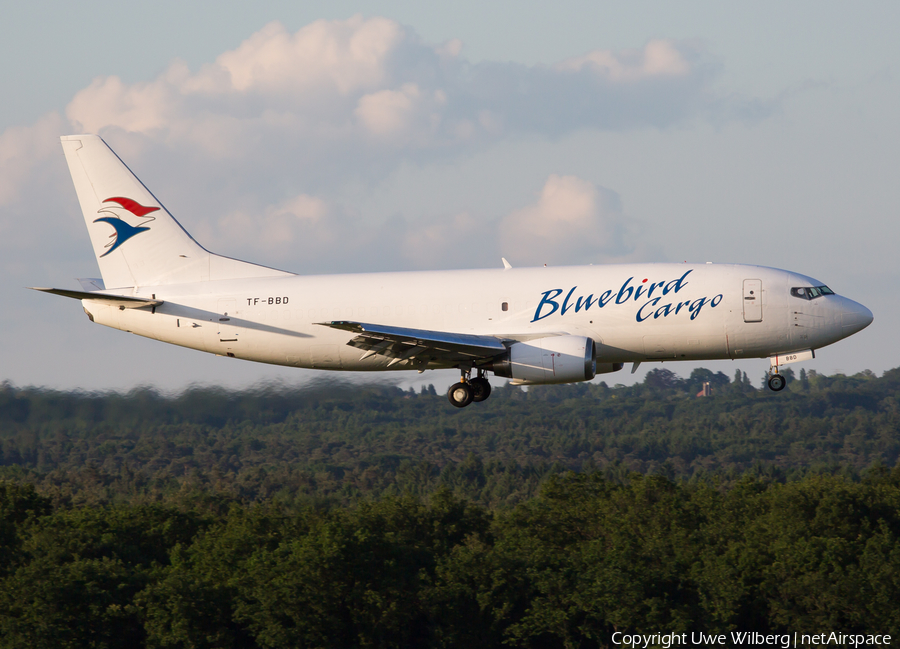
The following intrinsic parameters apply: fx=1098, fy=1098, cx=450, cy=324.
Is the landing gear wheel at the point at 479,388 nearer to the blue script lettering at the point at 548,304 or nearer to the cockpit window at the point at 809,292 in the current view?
the blue script lettering at the point at 548,304

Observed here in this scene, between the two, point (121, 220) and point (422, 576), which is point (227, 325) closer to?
point (121, 220)

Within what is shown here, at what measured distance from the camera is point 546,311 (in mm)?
36219

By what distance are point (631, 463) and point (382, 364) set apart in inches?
6452

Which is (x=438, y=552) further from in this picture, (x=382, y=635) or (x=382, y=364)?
(x=382, y=364)

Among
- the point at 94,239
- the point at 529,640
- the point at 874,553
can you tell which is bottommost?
the point at 529,640

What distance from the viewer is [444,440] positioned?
191 meters

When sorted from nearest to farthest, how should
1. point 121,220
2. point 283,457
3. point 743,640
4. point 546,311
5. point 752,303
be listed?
point 752,303 → point 546,311 → point 121,220 → point 743,640 → point 283,457

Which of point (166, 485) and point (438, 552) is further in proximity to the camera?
point (166, 485)

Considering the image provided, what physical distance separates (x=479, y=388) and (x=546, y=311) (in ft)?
12.7

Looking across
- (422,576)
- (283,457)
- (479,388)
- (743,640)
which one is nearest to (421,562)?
(422,576)

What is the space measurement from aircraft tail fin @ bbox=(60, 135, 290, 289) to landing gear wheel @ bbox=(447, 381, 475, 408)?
767 centimetres

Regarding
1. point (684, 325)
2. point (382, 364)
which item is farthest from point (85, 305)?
point (684, 325)

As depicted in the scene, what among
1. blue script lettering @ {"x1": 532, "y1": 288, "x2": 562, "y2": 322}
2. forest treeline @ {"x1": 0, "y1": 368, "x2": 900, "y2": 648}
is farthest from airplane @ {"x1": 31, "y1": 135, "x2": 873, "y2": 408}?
forest treeline @ {"x1": 0, "y1": 368, "x2": 900, "y2": 648}

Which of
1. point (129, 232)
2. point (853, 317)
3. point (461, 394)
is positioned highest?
point (129, 232)
